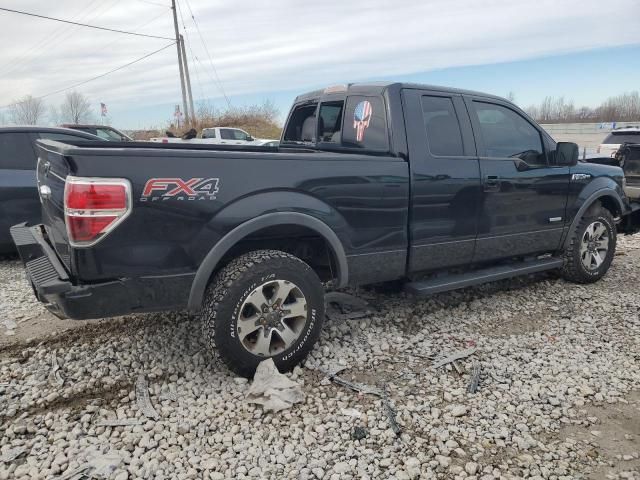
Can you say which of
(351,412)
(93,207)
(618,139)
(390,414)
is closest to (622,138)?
(618,139)

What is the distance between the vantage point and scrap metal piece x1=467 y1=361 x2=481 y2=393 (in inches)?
127

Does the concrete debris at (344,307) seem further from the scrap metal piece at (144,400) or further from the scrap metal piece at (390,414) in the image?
the scrap metal piece at (144,400)

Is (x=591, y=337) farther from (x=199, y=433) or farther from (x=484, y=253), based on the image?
(x=199, y=433)

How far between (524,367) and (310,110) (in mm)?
2946

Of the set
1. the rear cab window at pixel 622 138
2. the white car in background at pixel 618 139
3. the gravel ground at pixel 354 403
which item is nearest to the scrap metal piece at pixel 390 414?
the gravel ground at pixel 354 403

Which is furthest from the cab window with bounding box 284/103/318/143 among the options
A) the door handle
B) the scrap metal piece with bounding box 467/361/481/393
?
the scrap metal piece with bounding box 467/361/481/393

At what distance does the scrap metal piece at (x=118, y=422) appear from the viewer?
2811 millimetres

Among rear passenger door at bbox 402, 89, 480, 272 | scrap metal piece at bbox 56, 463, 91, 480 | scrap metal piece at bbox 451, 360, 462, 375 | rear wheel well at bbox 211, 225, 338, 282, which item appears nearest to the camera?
scrap metal piece at bbox 56, 463, 91, 480

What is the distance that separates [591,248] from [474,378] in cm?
279

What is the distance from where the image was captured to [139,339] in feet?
12.6

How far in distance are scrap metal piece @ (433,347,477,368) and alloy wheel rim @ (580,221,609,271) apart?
217 centimetres

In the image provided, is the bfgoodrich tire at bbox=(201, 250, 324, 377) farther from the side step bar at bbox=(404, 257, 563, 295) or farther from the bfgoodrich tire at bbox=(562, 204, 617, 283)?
the bfgoodrich tire at bbox=(562, 204, 617, 283)

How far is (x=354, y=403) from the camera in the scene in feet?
10.1

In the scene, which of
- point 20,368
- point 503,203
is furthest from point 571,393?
point 20,368
